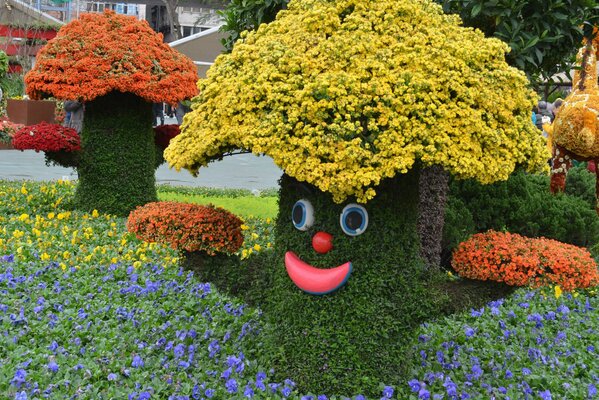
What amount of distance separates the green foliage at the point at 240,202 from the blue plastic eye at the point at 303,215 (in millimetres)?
5954

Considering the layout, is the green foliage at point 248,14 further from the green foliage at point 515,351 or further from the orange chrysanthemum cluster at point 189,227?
the green foliage at point 515,351

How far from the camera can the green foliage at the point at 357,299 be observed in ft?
→ 12.1

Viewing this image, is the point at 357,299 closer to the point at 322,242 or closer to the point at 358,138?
the point at 322,242

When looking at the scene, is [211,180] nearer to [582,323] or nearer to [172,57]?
[172,57]

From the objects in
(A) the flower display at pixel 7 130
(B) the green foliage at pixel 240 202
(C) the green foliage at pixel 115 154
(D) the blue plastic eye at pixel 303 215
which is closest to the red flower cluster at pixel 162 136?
(C) the green foliage at pixel 115 154

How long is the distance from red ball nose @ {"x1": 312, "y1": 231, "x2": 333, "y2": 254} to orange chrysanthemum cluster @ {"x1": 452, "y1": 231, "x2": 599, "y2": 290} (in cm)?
69

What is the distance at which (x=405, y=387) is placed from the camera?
156 inches

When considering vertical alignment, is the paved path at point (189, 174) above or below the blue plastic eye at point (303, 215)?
below

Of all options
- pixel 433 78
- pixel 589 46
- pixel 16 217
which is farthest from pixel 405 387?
pixel 16 217

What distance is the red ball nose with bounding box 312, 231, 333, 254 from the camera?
366cm

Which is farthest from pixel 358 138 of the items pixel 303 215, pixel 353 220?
pixel 303 215

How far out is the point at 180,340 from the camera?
4.48 m

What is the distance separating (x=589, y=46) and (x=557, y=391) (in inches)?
115

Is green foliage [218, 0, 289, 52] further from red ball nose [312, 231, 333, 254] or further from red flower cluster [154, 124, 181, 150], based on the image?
red flower cluster [154, 124, 181, 150]
